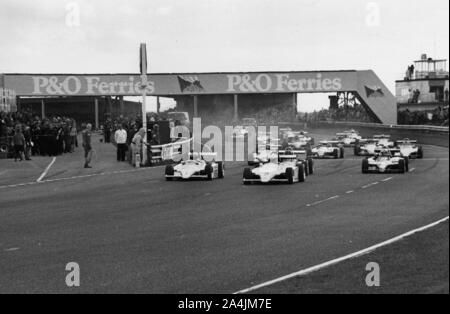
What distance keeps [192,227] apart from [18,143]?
1946cm

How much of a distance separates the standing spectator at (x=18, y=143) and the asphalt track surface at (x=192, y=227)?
28.8ft

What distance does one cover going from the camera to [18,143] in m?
30.6

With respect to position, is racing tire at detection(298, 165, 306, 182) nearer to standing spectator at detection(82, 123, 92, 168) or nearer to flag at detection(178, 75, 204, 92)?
standing spectator at detection(82, 123, 92, 168)

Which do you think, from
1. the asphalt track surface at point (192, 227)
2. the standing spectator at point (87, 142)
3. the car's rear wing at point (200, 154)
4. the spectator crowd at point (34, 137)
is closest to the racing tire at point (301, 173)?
the asphalt track surface at point (192, 227)

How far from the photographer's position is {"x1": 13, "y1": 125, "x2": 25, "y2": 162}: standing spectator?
98.6 feet

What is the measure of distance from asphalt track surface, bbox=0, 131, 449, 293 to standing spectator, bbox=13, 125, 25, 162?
877 centimetres

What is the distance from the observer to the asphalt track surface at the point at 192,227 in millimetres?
9086

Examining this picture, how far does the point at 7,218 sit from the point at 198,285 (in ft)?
22.5

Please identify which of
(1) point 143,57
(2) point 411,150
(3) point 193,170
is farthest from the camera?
(2) point 411,150

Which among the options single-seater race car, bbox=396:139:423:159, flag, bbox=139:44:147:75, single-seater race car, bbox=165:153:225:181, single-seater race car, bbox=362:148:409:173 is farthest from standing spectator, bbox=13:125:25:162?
single-seater race car, bbox=396:139:423:159

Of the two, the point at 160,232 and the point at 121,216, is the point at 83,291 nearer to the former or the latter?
the point at 160,232

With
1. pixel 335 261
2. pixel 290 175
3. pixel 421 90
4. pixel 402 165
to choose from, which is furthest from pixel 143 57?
pixel 421 90

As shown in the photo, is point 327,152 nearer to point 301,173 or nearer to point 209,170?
point 209,170
